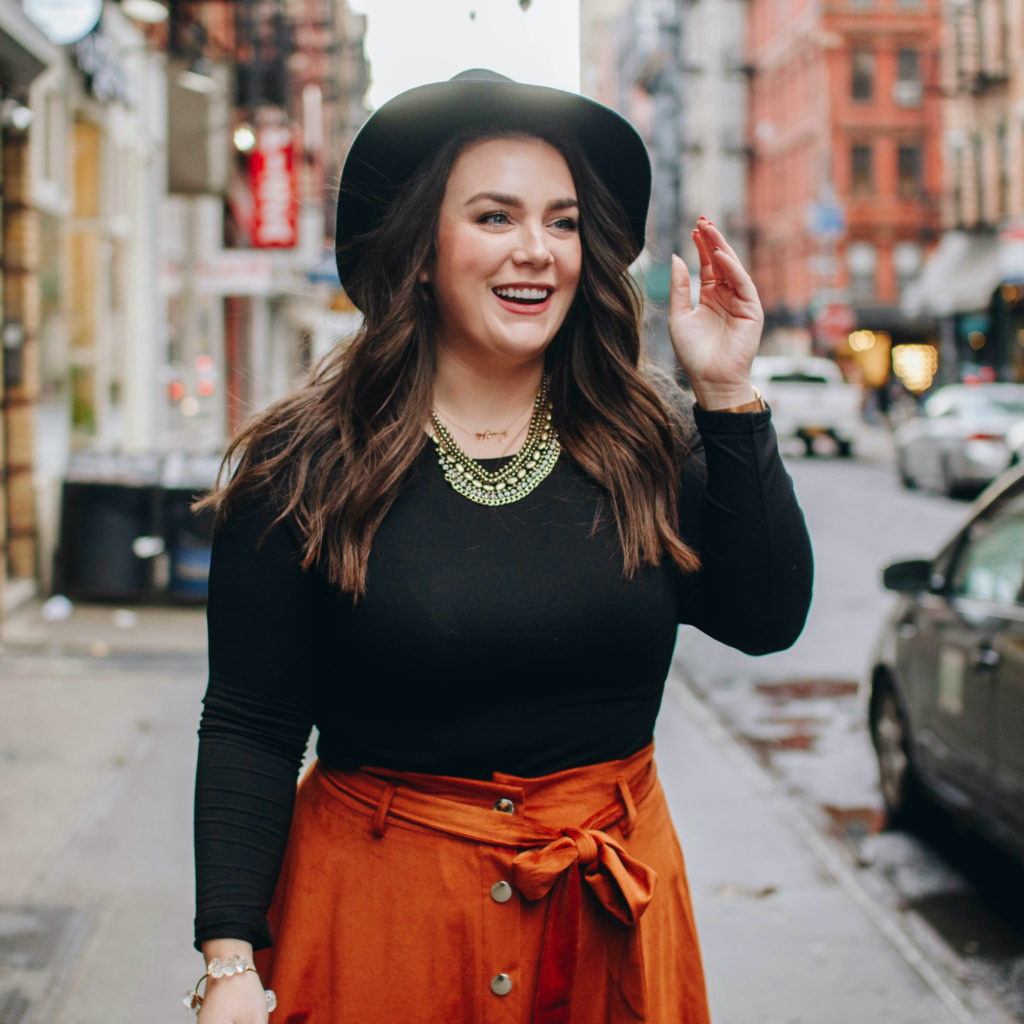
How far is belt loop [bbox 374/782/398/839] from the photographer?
198cm

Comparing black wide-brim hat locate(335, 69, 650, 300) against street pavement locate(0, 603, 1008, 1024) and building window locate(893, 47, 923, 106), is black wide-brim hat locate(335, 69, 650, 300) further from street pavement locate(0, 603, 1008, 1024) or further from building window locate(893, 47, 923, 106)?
building window locate(893, 47, 923, 106)

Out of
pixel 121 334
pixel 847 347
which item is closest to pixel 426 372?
pixel 121 334

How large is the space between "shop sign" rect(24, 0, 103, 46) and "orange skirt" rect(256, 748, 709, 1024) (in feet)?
27.9

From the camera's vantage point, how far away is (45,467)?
10.9 m

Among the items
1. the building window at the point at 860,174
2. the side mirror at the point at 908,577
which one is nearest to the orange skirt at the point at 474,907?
the side mirror at the point at 908,577

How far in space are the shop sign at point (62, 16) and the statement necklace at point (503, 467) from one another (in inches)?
323

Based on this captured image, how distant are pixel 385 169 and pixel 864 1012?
3.07 metres

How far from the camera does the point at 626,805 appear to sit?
203cm

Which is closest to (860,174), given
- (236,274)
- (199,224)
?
(199,224)

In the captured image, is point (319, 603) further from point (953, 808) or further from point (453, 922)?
point (953, 808)

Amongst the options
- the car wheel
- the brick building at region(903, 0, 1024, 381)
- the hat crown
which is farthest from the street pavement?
the brick building at region(903, 0, 1024, 381)

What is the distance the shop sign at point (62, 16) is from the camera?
30.0 ft

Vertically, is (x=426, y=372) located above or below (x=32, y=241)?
below

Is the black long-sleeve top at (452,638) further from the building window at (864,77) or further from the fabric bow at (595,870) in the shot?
the building window at (864,77)
